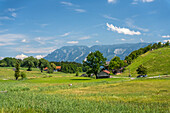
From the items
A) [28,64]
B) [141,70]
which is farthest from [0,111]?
[28,64]

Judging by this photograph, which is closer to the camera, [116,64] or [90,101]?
[90,101]

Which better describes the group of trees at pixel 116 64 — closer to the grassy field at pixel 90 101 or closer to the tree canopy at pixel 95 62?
the tree canopy at pixel 95 62

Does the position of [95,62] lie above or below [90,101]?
above

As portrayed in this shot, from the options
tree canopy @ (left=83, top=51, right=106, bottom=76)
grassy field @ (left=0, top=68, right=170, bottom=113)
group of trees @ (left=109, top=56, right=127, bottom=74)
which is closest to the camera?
grassy field @ (left=0, top=68, right=170, bottom=113)

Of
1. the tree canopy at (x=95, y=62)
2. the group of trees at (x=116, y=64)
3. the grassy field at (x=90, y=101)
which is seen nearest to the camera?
the grassy field at (x=90, y=101)

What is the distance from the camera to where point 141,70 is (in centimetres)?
10094

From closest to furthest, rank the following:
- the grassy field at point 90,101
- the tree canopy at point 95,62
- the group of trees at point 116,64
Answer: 1. the grassy field at point 90,101
2. the tree canopy at point 95,62
3. the group of trees at point 116,64

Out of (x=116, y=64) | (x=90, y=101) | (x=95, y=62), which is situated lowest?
(x=90, y=101)

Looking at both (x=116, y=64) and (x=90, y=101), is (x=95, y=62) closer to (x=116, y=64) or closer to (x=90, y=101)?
(x=116, y=64)

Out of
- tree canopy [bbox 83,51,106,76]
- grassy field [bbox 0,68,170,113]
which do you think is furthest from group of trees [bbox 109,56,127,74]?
grassy field [bbox 0,68,170,113]

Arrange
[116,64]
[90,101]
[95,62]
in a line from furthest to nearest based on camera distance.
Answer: [116,64] < [95,62] < [90,101]

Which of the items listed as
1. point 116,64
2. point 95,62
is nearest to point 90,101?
point 95,62

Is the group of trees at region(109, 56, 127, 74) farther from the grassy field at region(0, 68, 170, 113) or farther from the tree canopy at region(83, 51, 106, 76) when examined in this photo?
the grassy field at region(0, 68, 170, 113)

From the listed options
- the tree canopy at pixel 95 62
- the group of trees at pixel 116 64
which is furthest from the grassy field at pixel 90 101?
the group of trees at pixel 116 64
